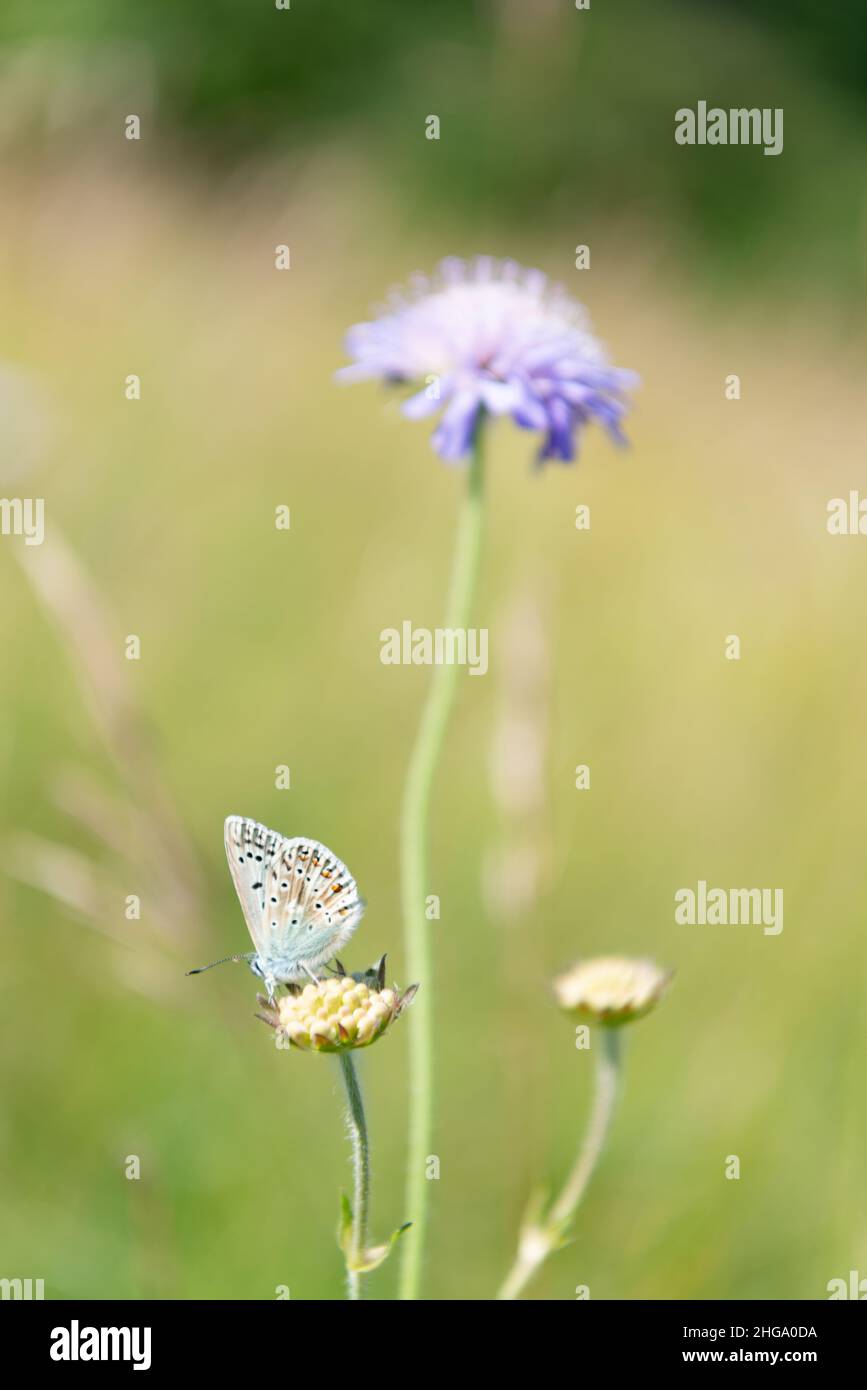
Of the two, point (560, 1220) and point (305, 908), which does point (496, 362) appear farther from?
point (560, 1220)

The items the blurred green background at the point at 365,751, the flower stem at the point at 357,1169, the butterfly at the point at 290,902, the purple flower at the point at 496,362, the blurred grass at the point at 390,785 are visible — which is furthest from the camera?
the blurred grass at the point at 390,785

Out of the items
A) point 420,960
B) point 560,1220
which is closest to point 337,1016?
point 420,960

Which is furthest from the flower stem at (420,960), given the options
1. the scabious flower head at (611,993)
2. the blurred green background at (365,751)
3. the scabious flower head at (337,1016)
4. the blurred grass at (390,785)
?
the blurred grass at (390,785)

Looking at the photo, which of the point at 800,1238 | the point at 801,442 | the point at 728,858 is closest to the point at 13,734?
the point at 728,858

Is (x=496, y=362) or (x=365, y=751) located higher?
(x=365, y=751)

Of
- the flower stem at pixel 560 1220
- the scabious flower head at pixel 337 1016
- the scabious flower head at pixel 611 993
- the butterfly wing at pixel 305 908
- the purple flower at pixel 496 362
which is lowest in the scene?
the flower stem at pixel 560 1220

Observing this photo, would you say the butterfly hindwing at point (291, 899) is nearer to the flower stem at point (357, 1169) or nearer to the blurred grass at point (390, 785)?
the flower stem at point (357, 1169)
